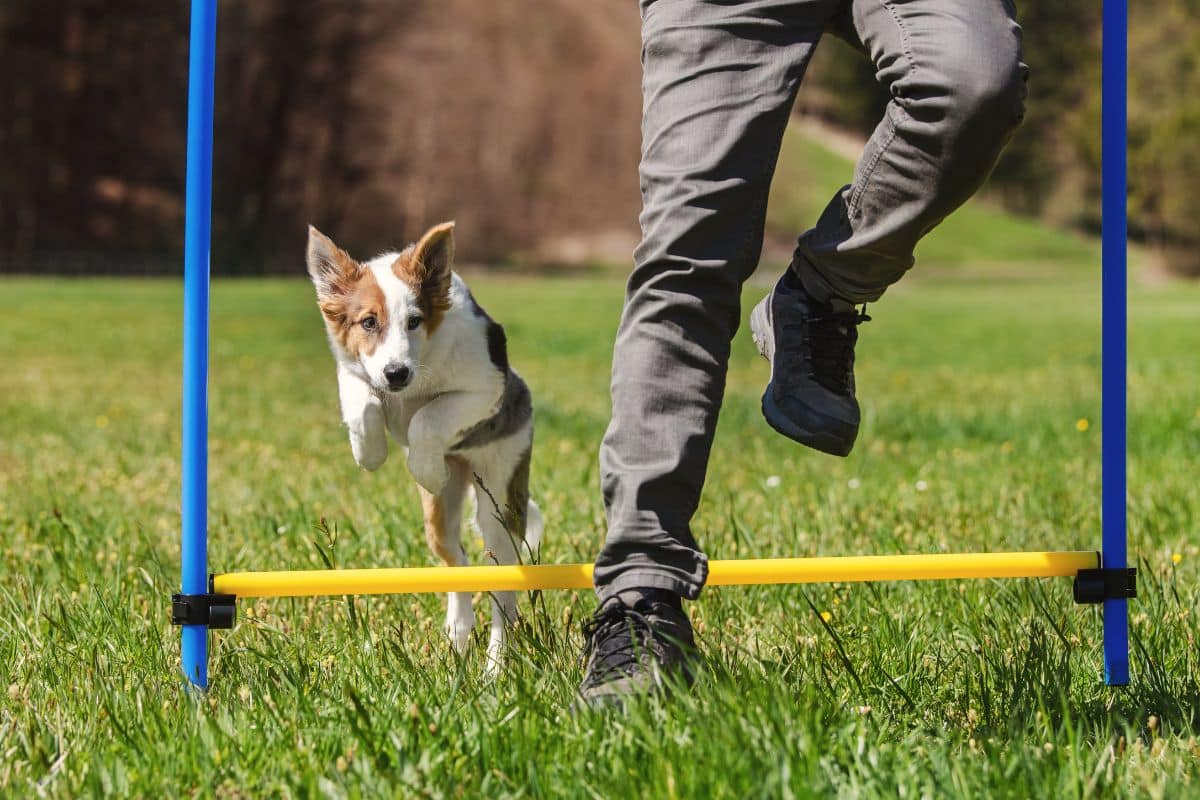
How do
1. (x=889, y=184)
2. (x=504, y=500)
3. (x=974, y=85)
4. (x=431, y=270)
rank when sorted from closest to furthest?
(x=974, y=85), (x=889, y=184), (x=431, y=270), (x=504, y=500)

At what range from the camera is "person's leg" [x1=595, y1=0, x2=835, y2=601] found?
2.17 metres

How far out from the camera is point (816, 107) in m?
48.0

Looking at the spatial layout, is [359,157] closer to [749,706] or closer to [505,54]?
[505,54]

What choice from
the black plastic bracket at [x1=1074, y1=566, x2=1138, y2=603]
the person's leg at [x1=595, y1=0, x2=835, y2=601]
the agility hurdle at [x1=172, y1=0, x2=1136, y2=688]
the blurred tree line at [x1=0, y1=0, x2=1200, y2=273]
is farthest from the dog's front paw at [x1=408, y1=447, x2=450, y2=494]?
the blurred tree line at [x1=0, y1=0, x2=1200, y2=273]

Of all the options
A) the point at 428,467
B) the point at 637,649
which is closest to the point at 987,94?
the point at 637,649

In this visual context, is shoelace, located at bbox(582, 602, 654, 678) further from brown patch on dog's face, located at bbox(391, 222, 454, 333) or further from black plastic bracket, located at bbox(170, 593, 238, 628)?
brown patch on dog's face, located at bbox(391, 222, 454, 333)

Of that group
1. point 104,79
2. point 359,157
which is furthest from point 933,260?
point 104,79

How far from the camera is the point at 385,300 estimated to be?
109 inches

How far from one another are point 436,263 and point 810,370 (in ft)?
2.69

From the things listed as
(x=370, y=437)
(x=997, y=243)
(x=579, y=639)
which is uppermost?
(x=370, y=437)

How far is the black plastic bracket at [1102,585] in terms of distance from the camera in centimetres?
239

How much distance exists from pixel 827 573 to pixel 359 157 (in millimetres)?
37309

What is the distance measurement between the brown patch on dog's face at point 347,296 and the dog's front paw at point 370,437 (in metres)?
0.13

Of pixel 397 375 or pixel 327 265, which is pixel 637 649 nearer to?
pixel 397 375
